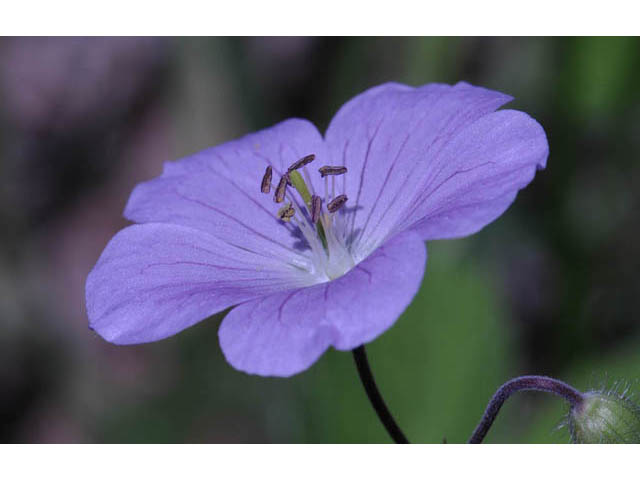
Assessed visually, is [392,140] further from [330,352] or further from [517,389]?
[330,352]

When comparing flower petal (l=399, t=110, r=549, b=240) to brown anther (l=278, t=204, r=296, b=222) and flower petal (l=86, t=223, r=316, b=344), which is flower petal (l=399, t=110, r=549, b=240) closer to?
brown anther (l=278, t=204, r=296, b=222)

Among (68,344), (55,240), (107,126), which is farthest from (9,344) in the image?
(107,126)

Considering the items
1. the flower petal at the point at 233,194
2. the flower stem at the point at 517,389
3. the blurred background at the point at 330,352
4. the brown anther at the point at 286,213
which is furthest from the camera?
the blurred background at the point at 330,352

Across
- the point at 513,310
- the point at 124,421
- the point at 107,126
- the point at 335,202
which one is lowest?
the point at 124,421

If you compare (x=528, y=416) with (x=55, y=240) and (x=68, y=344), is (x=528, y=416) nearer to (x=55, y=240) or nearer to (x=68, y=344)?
(x=68, y=344)

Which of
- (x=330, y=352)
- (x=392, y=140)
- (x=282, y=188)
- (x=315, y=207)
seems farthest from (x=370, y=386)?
(x=330, y=352)

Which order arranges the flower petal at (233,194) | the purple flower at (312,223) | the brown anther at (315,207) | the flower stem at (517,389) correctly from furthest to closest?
the flower petal at (233,194), the brown anther at (315,207), the flower stem at (517,389), the purple flower at (312,223)

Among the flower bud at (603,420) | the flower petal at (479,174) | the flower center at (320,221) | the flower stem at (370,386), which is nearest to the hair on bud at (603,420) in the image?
the flower bud at (603,420)

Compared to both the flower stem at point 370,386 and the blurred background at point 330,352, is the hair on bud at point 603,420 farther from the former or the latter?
the blurred background at point 330,352
